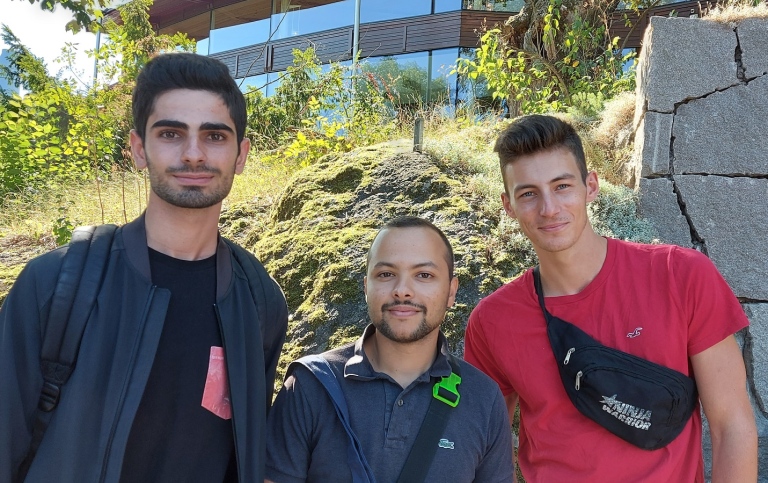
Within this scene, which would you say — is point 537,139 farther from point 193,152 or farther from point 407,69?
point 407,69

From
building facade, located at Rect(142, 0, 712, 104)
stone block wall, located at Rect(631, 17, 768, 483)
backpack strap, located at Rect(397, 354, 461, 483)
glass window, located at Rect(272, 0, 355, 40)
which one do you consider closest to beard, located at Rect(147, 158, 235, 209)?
backpack strap, located at Rect(397, 354, 461, 483)

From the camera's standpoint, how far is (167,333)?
→ 190 centimetres

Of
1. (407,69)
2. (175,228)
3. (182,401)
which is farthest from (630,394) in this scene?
(407,69)

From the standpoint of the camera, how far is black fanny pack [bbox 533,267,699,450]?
7.39ft

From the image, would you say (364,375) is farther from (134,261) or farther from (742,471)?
(742,471)

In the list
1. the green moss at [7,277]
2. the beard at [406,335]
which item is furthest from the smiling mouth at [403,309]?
the green moss at [7,277]

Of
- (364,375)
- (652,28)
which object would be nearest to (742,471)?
(364,375)

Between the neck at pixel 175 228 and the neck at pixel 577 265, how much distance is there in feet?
4.36

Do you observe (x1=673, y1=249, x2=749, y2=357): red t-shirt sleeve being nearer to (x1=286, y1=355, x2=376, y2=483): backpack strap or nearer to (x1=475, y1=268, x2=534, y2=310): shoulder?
(x1=475, y1=268, x2=534, y2=310): shoulder

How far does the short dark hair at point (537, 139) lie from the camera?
260 cm

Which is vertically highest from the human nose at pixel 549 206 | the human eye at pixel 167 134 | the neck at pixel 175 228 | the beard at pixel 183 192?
the human eye at pixel 167 134

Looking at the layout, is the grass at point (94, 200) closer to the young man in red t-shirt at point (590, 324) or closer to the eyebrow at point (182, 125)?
the young man in red t-shirt at point (590, 324)

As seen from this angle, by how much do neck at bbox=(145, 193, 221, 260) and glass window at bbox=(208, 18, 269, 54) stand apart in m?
15.0

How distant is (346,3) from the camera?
14977mm
